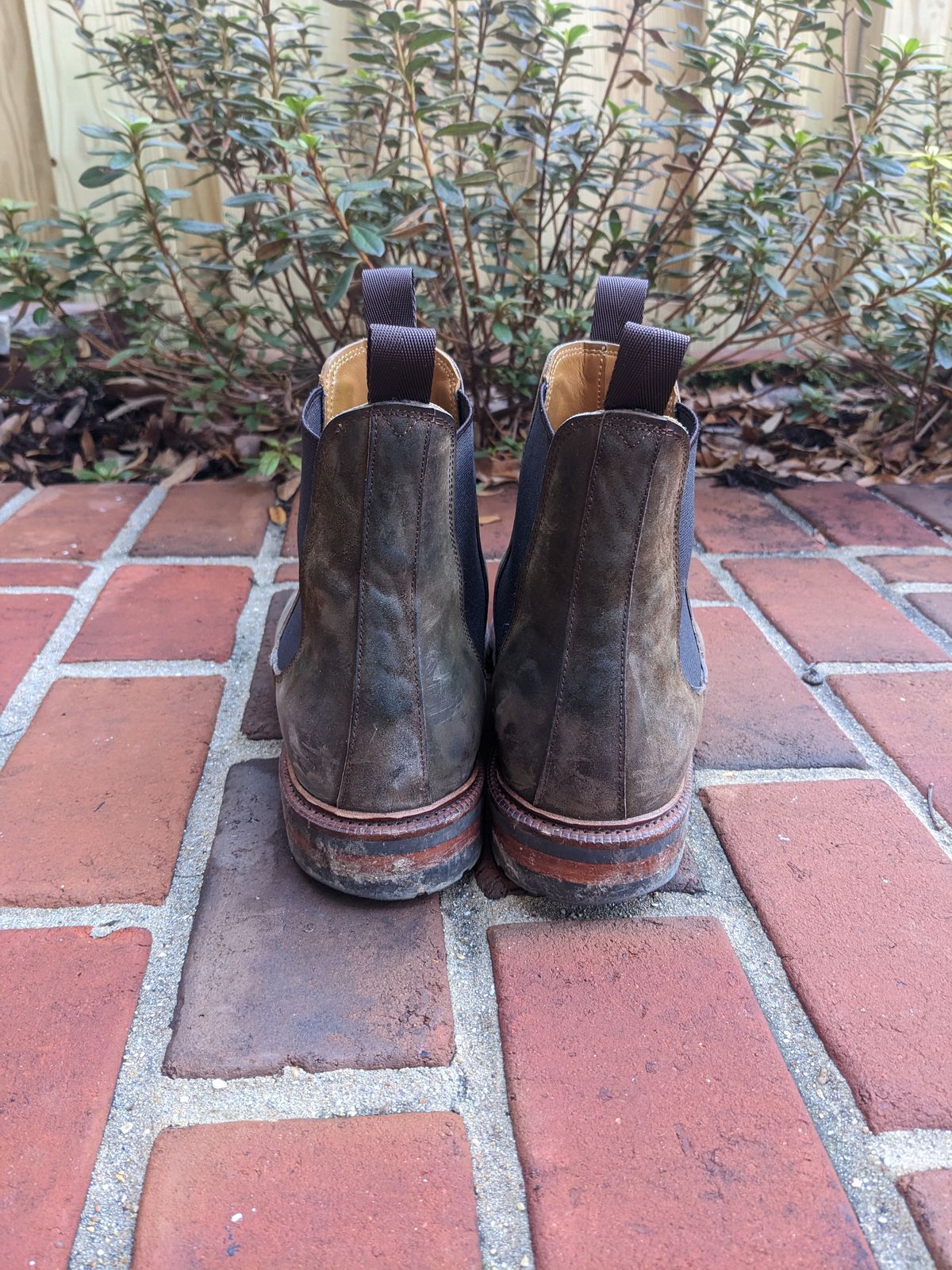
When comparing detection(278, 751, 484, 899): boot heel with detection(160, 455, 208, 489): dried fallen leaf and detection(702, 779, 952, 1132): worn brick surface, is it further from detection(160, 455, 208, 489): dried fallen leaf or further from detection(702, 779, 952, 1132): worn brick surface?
detection(160, 455, 208, 489): dried fallen leaf

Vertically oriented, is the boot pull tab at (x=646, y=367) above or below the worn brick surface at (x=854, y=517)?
above

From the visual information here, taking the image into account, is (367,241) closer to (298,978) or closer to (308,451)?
(308,451)

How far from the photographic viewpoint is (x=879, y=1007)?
788 millimetres

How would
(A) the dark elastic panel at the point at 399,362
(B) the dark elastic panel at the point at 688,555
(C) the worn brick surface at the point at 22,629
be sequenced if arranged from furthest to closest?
(C) the worn brick surface at the point at 22,629
(B) the dark elastic panel at the point at 688,555
(A) the dark elastic panel at the point at 399,362

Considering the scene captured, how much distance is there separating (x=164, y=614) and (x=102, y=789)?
47cm

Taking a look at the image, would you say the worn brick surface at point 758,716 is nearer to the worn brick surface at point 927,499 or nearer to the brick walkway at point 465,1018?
the brick walkway at point 465,1018

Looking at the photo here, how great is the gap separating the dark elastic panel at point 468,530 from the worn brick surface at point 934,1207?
23.8 inches

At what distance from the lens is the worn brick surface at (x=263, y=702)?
3.86 ft

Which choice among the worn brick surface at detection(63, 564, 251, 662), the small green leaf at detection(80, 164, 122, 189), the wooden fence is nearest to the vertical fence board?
the wooden fence

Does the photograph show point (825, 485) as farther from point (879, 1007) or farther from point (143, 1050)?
point (143, 1050)

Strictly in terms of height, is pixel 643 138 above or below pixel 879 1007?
above

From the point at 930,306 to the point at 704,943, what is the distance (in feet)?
5.11

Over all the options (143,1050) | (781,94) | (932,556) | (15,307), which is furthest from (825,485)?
(15,307)

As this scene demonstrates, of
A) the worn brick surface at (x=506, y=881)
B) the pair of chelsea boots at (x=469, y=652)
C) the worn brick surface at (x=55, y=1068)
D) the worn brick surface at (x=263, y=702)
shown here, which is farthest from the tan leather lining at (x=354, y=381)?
the worn brick surface at (x=55, y=1068)
